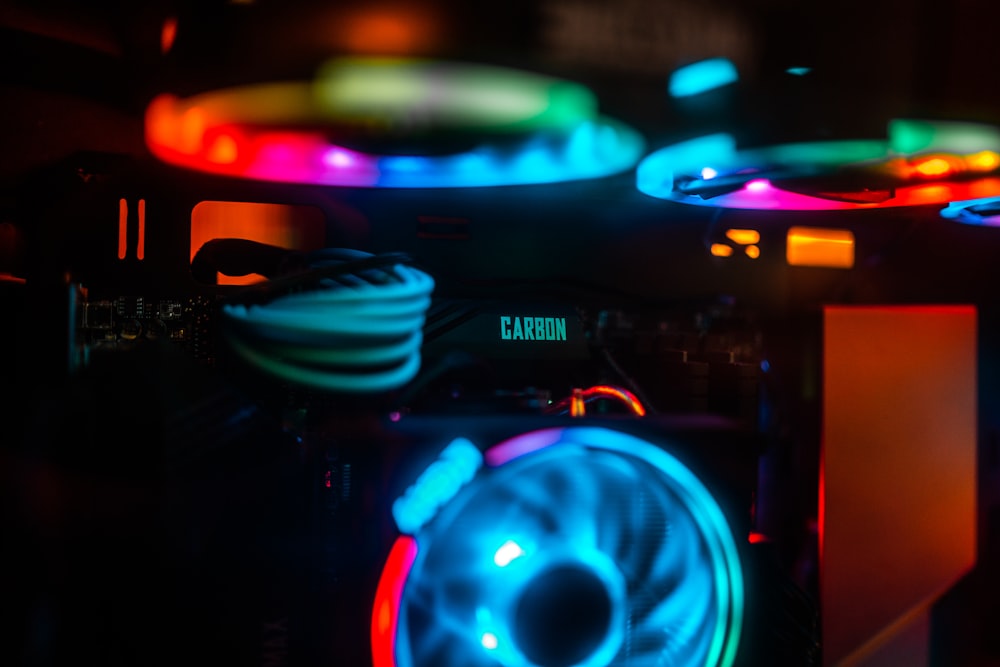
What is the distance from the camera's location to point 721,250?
89cm

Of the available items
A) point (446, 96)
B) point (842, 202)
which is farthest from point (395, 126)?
point (842, 202)

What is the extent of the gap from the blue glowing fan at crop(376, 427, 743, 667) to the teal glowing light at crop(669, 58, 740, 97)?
0.84 feet

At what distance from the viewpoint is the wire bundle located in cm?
49

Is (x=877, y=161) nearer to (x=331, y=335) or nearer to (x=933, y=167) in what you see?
(x=933, y=167)

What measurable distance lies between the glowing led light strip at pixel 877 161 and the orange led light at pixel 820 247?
203 mm

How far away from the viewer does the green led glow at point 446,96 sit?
43 centimetres

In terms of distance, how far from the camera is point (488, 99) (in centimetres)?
49

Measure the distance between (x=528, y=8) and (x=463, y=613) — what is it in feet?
1.34

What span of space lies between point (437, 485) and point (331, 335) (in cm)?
12

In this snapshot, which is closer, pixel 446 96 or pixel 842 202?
pixel 446 96

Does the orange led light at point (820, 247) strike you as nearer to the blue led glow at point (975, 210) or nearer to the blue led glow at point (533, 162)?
the blue led glow at point (975, 210)

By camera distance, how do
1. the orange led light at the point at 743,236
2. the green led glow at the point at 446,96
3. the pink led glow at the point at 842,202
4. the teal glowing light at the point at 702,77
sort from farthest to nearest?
the orange led light at the point at 743,236 → the pink led glow at the point at 842,202 → the teal glowing light at the point at 702,77 → the green led glow at the point at 446,96

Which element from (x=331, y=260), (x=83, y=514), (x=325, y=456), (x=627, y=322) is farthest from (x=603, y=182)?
(x=83, y=514)

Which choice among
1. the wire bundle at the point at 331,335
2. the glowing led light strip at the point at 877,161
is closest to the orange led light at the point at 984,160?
the glowing led light strip at the point at 877,161
